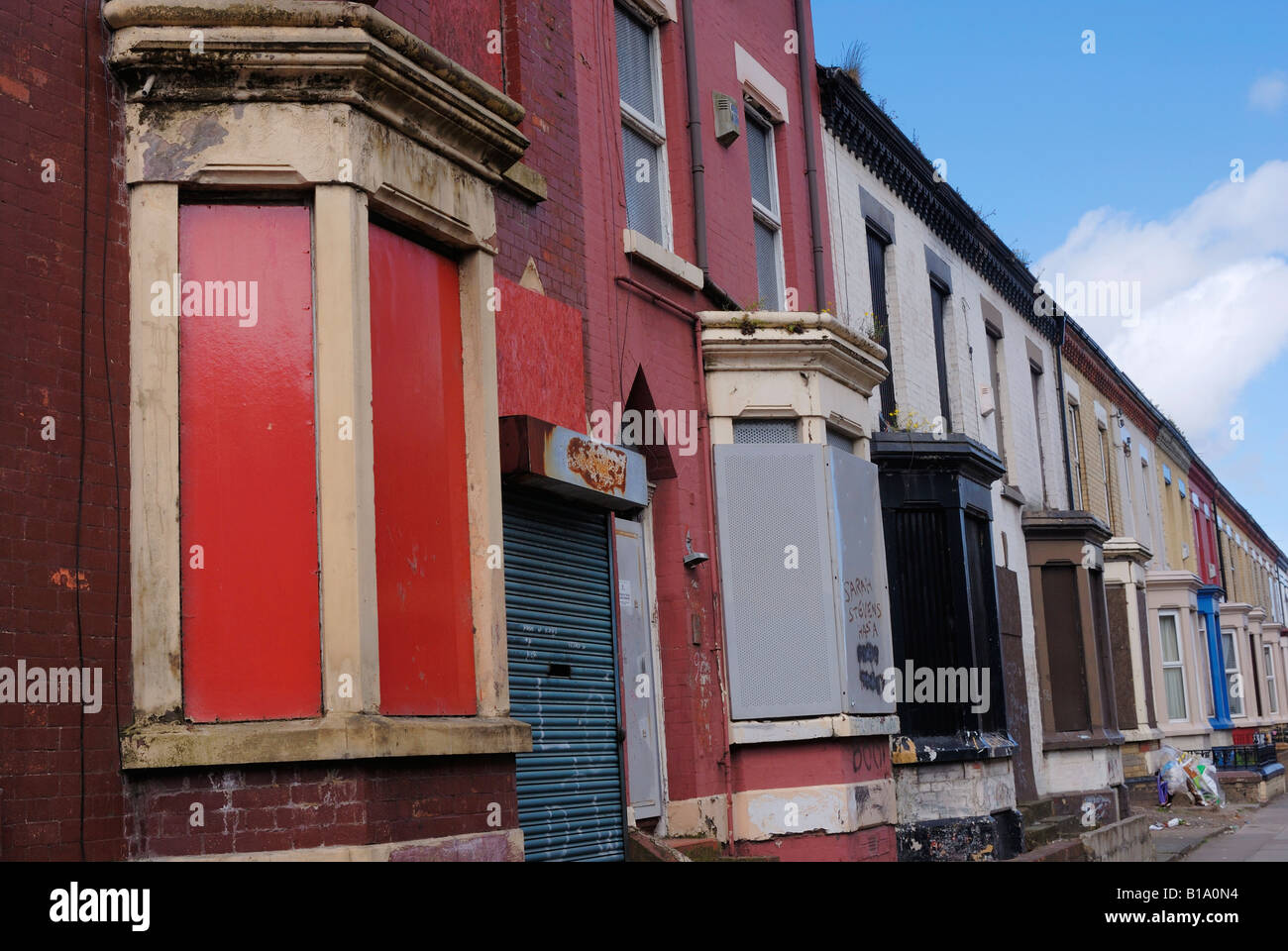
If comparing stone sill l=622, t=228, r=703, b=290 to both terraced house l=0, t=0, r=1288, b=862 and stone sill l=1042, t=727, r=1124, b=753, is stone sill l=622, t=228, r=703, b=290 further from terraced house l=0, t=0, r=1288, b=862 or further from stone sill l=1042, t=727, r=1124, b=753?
stone sill l=1042, t=727, r=1124, b=753

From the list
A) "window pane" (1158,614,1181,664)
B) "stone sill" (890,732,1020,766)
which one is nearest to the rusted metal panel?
"stone sill" (890,732,1020,766)

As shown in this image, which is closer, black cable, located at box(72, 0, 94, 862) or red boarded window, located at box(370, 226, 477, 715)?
black cable, located at box(72, 0, 94, 862)

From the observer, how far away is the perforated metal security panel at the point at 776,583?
10.9 meters

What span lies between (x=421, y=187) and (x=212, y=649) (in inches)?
98.2

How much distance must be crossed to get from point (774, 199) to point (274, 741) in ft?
28.8

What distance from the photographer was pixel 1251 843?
59.3 ft

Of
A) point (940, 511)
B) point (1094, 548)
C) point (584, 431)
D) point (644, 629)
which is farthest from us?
point (1094, 548)

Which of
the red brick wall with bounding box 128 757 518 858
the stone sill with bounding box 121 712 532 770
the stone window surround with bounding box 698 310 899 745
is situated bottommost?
the red brick wall with bounding box 128 757 518 858

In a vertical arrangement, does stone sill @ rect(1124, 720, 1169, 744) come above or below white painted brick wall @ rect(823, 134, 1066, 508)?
below

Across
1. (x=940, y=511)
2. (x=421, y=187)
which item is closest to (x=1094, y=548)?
(x=940, y=511)

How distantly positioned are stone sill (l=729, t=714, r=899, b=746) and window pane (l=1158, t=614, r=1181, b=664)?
1920 centimetres

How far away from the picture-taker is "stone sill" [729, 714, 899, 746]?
10.7 meters
